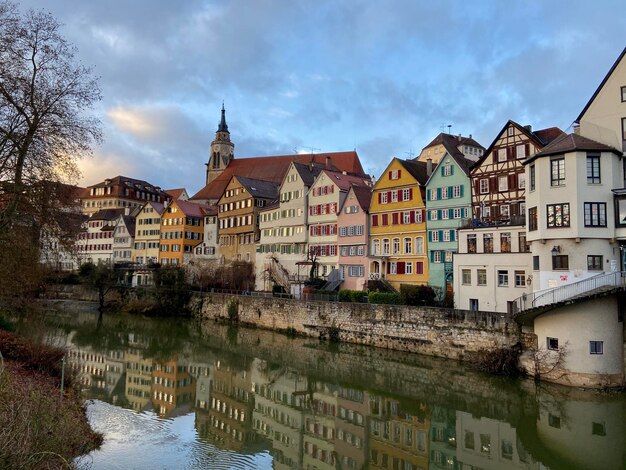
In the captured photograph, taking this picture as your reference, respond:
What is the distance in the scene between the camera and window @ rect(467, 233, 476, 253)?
105ft

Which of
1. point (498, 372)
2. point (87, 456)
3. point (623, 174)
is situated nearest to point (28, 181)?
point (87, 456)

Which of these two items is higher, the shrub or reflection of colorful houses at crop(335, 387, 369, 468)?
the shrub

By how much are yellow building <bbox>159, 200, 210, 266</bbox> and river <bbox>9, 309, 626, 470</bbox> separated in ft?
114

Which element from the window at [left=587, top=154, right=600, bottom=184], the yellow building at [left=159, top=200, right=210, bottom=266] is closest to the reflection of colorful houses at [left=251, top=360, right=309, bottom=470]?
the window at [left=587, top=154, right=600, bottom=184]

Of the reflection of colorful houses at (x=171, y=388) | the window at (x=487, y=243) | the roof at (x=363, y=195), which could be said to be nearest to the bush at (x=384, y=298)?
the window at (x=487, y=243)

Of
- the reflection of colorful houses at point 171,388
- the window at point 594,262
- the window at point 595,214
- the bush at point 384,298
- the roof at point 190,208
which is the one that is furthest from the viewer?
the roof at point 190,208

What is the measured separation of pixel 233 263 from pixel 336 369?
1146 inches

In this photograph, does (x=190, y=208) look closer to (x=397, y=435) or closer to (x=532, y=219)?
(x=532, y=219)

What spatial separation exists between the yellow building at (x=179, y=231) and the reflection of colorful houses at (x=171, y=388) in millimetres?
37687

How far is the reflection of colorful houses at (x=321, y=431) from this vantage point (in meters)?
15.8

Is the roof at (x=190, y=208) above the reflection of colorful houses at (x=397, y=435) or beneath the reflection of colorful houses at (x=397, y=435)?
above

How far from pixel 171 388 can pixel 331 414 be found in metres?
8.10

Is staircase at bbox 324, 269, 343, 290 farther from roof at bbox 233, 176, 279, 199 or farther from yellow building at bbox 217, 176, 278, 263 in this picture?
roof at bbox 233, 176, 279, 199

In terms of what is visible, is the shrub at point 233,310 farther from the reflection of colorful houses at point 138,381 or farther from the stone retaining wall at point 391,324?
the reflection of colorful houses at point 138,381
